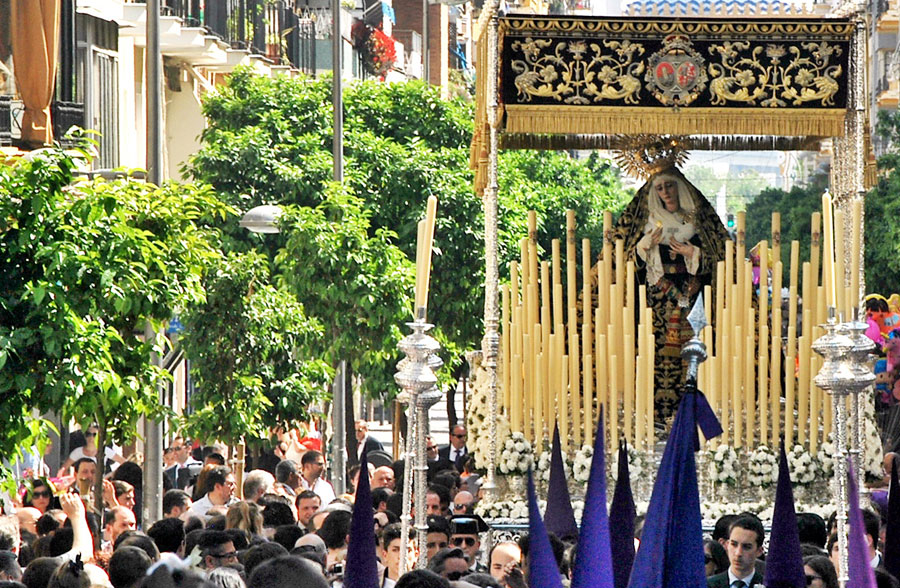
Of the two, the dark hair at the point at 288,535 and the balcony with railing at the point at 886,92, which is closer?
the dark hair at the point at 288,535

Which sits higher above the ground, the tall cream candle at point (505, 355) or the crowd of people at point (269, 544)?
the tall cream candle at point (505, 355)

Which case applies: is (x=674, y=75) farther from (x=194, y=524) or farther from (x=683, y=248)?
(x=194, y=524)

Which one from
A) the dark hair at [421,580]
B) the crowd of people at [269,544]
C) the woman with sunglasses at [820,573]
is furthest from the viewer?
the woman with sunglasses at [820,573]

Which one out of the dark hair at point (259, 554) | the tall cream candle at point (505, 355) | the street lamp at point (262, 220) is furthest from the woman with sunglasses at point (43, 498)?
the street lamp at point (262, 220)

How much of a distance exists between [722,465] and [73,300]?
14.3ft

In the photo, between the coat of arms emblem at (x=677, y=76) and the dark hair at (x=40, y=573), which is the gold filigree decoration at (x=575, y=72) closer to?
the coat of arms emblem at (x=677, y=76)

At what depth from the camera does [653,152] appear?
1478 cm

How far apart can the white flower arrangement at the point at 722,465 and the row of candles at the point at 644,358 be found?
116mm

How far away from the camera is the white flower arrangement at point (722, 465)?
1347 centimetres

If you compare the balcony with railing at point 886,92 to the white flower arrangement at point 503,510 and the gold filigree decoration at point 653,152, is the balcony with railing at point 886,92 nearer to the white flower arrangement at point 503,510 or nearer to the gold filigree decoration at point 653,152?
the gold filigree decoration at point 653,152

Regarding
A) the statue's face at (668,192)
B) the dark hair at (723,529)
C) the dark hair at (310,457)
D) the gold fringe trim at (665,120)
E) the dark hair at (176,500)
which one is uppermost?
the gold fringe trim at (665,120)

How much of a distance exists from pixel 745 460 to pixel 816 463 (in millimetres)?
451

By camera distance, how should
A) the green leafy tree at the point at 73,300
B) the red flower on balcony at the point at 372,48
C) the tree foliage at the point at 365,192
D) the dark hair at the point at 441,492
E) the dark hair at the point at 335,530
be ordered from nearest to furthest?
the dark hair at the point at 335,530, the green leafy tree at the point at 73,300, the dark hair at the point at 441,492, the tree foliage at the point at 365,192, the red flower on balcony at the point at 372,48

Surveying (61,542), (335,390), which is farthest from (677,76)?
(335,390)
